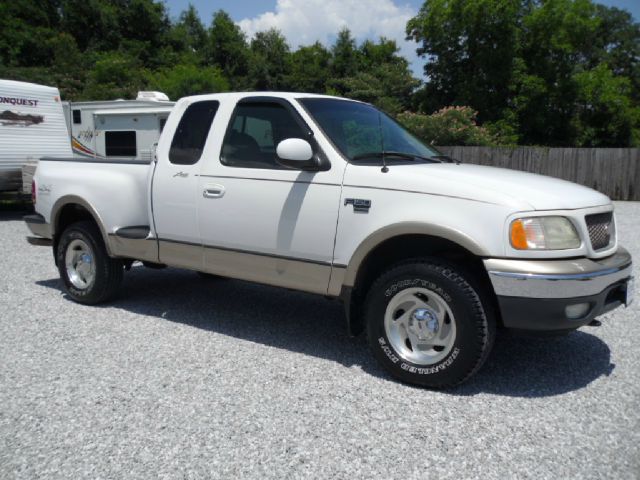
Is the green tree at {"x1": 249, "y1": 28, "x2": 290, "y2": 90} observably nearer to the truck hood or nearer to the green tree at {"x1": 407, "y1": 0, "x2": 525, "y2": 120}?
A: the green tree at {"x1": 407, "y1": 0, "x2": 525, "y2": 120}

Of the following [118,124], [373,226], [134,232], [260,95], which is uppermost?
[260,95]

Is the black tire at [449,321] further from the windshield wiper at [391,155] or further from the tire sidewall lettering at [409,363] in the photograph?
the windshield wiper at [391,155]

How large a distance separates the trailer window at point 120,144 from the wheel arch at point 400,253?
1272 centimetres

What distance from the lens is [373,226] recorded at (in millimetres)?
4109

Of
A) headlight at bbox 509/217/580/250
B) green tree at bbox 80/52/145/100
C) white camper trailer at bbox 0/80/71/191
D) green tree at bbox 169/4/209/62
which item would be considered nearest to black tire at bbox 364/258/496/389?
headlight at bbox 509/217/580/250

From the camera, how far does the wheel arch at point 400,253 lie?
3834 mm

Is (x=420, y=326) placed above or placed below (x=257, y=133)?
below

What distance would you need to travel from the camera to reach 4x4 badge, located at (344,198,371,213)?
13.6ft

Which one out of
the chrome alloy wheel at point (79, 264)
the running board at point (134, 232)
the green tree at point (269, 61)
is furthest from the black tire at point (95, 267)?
the green tree at point (269, 61)

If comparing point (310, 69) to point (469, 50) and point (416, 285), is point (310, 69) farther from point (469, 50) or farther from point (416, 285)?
point (416, 285)

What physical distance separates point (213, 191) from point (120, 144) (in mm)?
12139

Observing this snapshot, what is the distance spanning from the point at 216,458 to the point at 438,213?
2.01 metres

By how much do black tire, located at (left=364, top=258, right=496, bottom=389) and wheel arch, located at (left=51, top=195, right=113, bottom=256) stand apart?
121 inches

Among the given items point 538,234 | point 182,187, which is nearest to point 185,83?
point 182,187
